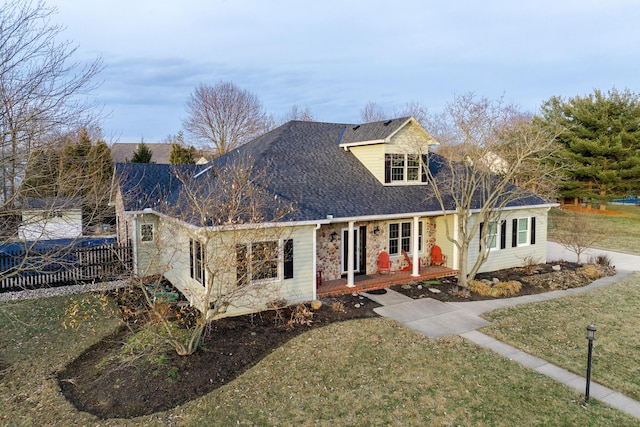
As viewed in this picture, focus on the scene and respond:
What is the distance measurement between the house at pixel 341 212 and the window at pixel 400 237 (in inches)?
1.6

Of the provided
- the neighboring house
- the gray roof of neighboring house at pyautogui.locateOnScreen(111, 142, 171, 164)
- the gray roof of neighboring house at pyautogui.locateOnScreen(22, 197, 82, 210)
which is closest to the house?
the gray roof of neighboring house at pyautogui.locateOnScreen(22, 197, 82, 210)

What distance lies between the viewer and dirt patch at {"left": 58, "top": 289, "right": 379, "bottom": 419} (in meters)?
6.40

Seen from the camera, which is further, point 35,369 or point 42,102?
point 35,369

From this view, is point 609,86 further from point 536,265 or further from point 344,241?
point 344,241

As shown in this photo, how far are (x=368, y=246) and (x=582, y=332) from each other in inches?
268

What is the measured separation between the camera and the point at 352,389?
675 cm

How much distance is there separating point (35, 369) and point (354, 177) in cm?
1074

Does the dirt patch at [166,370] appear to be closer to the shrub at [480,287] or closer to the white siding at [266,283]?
the white siding at [266,283]

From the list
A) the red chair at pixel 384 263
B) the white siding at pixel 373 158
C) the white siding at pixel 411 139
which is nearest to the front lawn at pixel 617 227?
the white siding at pixel 411 139

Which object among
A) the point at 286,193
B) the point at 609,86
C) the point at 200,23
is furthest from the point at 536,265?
the point at 609,86

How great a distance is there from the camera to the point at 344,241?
13.6 metres

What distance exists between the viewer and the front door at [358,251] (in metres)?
13.7

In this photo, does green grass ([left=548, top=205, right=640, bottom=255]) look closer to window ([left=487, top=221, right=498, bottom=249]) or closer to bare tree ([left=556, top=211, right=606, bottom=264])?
bare tree ([left=556, top=211, right=606, bottom=264])

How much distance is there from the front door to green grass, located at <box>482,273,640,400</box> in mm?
4832
